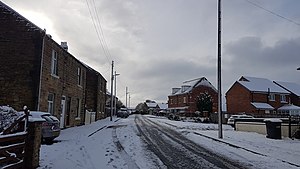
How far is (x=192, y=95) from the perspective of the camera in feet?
240

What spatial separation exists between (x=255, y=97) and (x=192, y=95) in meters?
19.0

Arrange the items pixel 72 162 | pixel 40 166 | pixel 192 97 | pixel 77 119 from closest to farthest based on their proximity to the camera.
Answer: pixel 40 166, pixel 72 162, pixel 77 119, pixel 192 97

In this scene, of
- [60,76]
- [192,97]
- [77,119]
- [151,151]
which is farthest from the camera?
[192,97]

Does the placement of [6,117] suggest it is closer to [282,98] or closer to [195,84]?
[282,98]

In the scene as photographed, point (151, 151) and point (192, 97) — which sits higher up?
point (192, 97)

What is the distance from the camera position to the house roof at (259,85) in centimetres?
5817

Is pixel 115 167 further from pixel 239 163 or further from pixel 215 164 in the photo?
pixel 239 163

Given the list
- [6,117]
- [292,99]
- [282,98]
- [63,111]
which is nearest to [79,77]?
[63,111]

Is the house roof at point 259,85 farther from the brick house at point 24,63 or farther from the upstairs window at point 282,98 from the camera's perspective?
the brick house at point 24,63

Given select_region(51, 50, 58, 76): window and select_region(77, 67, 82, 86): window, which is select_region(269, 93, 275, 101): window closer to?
select_region(77, 67, 82, 86): window

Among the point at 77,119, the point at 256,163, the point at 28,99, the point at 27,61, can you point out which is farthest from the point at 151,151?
the point at 77,119

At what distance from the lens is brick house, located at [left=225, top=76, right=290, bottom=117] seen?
55.8m

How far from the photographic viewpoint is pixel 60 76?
2233 cm

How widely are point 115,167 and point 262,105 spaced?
171 ft
